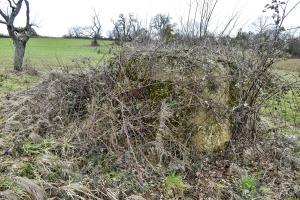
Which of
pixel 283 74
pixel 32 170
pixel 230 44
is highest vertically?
pixel 230 44

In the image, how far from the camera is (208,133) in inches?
217

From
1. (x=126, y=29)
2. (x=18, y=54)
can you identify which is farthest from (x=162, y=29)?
(x=18, y=54)

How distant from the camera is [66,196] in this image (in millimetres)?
3857

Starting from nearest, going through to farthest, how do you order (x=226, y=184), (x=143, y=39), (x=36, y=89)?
1. (x=226, y=184)
2. (x=143, y=39)
3. (x=36, y=89)

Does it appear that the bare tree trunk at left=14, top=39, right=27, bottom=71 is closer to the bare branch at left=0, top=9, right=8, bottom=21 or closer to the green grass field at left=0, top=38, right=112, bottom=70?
the green grass field at left=0, top=38, right=112, bottom=70

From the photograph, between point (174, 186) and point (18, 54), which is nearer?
point (174, 186)

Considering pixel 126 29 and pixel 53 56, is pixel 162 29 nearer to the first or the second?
pixel 126 29

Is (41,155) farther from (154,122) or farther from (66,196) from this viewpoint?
(154,122)

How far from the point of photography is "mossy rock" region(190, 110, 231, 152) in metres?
5.46

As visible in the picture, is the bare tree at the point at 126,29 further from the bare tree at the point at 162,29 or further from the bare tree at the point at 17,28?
the bare tree at the point at 17,28

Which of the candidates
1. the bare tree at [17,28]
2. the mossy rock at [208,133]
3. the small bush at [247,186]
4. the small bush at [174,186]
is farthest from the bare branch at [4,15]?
the small bush at [247,186]

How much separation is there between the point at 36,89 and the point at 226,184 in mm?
4073

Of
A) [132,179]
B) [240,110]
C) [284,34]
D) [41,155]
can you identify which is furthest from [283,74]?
[41,155]

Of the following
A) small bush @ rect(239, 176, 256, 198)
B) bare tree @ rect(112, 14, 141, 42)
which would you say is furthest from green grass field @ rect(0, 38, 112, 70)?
small bush @ rect(239, 176, 256, 198)
